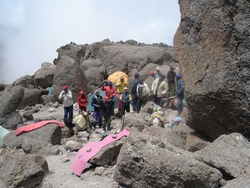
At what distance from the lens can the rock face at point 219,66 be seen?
4.17 meters

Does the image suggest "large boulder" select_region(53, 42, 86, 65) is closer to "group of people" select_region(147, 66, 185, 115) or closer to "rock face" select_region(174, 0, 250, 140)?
"group of people" select_region(147, 66, 185, 115)

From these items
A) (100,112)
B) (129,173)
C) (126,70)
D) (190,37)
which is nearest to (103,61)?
(126,70)

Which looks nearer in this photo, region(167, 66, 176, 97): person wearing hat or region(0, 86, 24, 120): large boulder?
region(0, 86, 24, 120): large boulder

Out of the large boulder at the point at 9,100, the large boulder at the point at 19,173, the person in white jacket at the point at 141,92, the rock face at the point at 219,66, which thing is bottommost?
the large boulder at the point at 19,173

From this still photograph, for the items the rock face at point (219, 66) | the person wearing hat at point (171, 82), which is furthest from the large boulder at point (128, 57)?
the rock face at point (219, 66)

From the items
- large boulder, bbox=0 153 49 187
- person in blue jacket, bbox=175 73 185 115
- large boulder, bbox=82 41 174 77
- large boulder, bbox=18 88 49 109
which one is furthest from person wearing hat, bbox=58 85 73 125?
large boulder, bbox=82 41 174 77

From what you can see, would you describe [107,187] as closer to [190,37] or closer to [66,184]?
[66,184]

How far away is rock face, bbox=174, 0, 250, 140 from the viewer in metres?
4.17

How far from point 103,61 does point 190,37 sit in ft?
50.5

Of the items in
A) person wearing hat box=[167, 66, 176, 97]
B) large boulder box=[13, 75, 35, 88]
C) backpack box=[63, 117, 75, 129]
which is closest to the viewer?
backpack box=[63, 117, 75, 129]

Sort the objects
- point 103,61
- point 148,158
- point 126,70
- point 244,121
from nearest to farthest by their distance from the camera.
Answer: point 148,158, point 244,121, point 126,70, point 103,61

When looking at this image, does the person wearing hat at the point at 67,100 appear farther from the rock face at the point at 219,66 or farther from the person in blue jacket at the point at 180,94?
the rock face at the point at 219,66

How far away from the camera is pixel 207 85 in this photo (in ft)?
14.3

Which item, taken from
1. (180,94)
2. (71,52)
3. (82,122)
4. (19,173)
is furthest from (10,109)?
(71,52)
